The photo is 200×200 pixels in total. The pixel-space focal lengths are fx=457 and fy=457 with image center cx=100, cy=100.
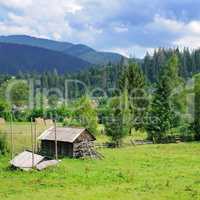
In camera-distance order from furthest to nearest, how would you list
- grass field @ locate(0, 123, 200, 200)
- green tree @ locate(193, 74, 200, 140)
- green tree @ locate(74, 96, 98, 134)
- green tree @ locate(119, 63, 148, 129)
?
green tree @ locate(119, 63, 148, 129) < green tree @ locate(193, 74, 200, 140) < green tree @ locate(74, 96, 98, 134) < grass field @ locate(0, 123, 200, 200)

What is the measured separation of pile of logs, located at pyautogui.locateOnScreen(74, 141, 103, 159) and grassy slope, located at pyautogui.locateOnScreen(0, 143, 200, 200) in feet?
5.73

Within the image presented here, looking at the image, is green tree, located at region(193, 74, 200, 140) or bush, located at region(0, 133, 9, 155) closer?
bush, located at region(0, 133, 9, 155)

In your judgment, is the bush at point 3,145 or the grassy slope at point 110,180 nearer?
the grassy slope at point 110,180

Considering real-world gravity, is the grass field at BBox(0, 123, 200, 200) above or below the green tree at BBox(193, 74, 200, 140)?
below

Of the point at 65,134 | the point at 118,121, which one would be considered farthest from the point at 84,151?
the point at 118,121

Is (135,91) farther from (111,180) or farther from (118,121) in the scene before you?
(111,180)

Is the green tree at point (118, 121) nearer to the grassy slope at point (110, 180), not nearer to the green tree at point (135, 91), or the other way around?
the green tree at point (135, 91)

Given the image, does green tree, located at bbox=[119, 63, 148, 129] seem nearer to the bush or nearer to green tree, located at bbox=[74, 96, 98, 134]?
green tree, located at bbox=[74, 96, 98, 134]

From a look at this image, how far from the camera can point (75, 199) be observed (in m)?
29.4

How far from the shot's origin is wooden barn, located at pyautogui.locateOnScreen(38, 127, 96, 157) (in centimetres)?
5078

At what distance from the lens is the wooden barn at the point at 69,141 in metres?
50.8

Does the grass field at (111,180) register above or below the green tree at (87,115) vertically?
below

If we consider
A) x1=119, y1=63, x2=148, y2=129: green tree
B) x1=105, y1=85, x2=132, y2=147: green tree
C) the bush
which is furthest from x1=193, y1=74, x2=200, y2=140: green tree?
the bush

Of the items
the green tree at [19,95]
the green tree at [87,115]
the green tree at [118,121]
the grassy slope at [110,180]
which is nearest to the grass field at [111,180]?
the grassy slope at [110,180]
